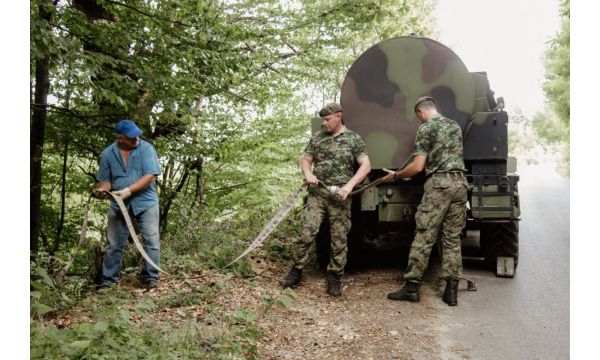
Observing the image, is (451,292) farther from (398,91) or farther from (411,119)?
(398,91)

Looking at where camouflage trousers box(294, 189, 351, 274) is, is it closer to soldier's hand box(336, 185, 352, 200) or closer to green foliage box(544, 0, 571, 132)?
soldier's hand box(336, 185, 352, 200)

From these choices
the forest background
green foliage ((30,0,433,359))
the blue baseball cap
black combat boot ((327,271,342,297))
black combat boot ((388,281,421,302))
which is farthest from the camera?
black combat boot ((327,271,342,297))

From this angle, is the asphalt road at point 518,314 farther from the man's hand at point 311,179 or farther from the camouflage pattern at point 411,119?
the man's hand at point 311,179

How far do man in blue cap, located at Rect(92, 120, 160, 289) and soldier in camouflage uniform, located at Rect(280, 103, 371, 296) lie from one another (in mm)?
1555

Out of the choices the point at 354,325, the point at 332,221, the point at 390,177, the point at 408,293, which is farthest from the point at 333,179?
the point at 354,325

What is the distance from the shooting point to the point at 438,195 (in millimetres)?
5594

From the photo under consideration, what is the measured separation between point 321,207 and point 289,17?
4009 millimetres

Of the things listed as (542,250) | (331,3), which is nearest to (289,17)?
(331,3)

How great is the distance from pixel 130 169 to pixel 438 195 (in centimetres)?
315

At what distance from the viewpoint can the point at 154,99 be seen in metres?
6.13

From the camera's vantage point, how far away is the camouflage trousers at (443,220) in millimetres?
5602

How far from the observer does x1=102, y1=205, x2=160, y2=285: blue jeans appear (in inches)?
214

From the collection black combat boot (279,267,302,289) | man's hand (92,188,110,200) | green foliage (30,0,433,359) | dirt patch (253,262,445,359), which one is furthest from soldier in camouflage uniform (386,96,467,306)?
man's hand (92,188,110,200)

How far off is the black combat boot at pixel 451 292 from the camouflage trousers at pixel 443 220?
59 mm
